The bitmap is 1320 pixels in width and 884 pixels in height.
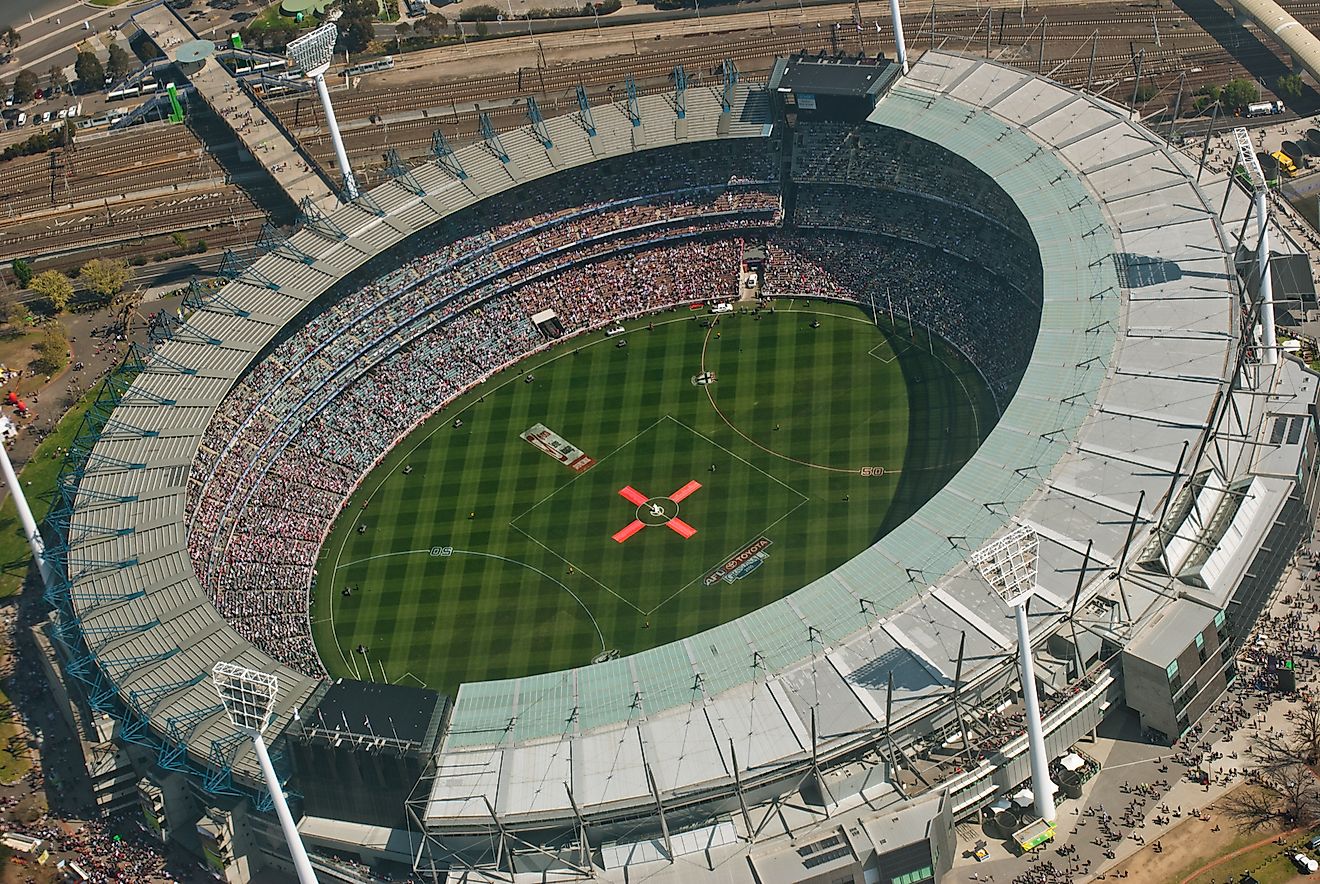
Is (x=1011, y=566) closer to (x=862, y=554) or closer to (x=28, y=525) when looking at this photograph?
(x=862, y=554)

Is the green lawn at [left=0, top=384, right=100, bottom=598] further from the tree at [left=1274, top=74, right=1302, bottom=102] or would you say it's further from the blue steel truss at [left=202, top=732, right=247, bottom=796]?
A: the tree at [left=1274, top=74, right=1302, bottom=102]

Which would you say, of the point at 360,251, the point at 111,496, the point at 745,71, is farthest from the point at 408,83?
the point at 111,496

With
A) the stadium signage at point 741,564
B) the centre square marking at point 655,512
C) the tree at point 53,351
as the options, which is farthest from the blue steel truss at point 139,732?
the tree at point 53,351

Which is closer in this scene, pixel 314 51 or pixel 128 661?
pixel 128 661

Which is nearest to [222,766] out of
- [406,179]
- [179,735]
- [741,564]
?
[179,735]

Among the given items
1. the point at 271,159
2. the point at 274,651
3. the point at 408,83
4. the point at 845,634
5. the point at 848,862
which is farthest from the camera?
the point at 408,83

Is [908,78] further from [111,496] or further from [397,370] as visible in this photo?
[111,496]

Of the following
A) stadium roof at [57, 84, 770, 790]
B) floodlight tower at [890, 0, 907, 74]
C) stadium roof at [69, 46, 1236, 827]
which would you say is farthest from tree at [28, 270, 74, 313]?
floodlight tower at [890, 0, 907, 74]
